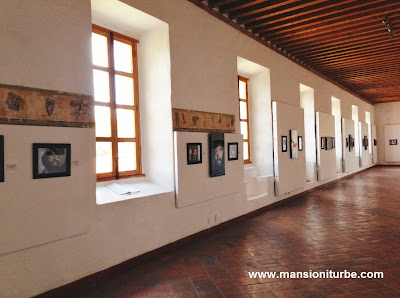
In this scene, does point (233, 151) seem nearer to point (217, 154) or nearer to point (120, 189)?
point (217, 154)

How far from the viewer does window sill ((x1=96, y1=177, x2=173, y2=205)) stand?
455 cm

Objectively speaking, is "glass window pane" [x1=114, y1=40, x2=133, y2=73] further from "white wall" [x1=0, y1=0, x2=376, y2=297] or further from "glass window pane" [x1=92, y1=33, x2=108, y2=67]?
"white wall" [x1=0, y1=0, x2=376, y2=297]

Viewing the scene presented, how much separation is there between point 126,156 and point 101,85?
1278mm

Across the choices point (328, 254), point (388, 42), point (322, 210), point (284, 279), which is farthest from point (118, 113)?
point (388, 42)

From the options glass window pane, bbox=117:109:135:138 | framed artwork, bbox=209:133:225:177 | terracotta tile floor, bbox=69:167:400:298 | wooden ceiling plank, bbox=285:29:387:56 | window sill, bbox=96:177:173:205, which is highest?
wooden ceiling plank, bbox=285:29:387:56

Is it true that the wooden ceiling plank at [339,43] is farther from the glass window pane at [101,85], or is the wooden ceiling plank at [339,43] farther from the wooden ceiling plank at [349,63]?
the glass window pane at [101,85]

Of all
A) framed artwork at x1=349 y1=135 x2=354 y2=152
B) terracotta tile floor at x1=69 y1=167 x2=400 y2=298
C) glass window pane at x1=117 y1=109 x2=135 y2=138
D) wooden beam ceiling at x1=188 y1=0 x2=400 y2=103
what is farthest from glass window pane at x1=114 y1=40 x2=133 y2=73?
framed artwork at x1=349 y1=135 x2=354 y2=152

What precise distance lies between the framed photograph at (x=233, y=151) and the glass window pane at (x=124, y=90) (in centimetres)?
240

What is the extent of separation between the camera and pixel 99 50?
521cm

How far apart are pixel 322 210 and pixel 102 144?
5949mm

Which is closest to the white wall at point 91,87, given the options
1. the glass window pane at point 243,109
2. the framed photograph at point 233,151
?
the framed photograph at point 233,151

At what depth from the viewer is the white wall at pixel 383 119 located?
22.8 m

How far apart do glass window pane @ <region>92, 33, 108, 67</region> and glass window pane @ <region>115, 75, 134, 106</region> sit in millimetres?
345

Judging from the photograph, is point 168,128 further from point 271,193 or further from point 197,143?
point 271,193
